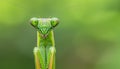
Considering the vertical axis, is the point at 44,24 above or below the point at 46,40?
above

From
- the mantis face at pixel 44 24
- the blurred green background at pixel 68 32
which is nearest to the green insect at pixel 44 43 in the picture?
the mantis face at pixel 44 24

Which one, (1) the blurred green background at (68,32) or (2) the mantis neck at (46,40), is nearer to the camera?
(2) the mantis neck at (46,40)

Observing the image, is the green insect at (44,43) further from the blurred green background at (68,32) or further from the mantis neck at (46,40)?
the blurred green background at (68,32)

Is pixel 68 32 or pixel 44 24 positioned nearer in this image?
pixel 44 24

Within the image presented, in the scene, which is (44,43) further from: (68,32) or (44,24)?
(68,32)

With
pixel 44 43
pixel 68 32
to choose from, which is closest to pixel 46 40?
pixel 44 43
